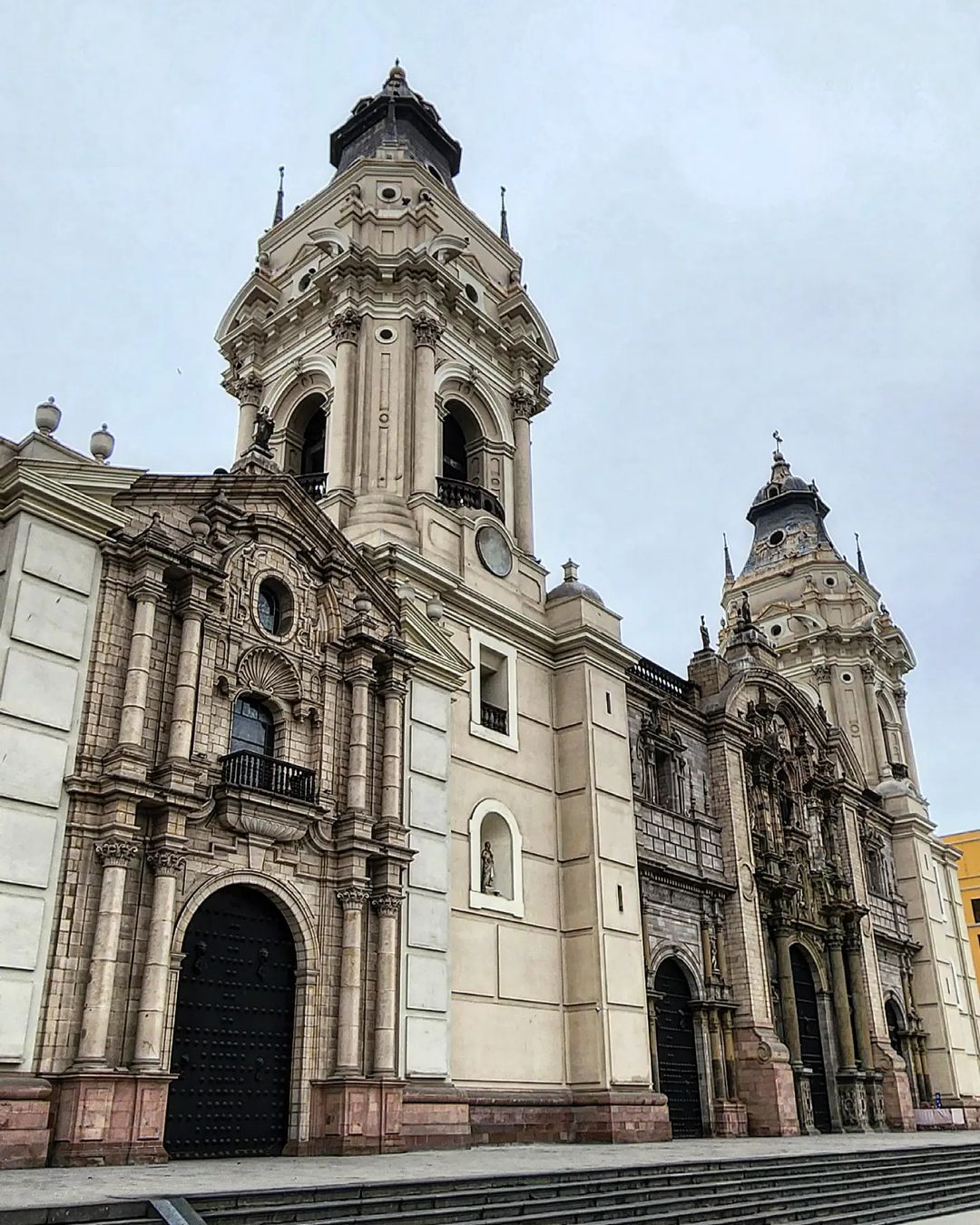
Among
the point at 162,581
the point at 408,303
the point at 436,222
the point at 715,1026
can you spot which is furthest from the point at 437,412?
the point at 715,1026

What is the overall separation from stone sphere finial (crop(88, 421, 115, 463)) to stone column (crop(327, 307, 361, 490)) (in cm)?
872

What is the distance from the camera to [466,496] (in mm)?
28781

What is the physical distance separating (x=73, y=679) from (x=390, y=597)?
24.0ft

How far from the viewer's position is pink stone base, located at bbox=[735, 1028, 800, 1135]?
90.0 ft

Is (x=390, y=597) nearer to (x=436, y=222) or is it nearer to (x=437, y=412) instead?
(x=437, y=412)

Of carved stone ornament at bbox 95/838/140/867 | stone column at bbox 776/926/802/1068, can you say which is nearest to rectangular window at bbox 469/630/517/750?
carved stone ornament at bbox 95/838/140/867

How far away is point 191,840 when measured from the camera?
56.5 ft

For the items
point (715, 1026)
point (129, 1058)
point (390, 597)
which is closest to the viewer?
point (129, 1058)

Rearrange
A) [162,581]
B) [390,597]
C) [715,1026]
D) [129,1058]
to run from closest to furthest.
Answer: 1. [129,1058]
2. [162,581]
3. [390,597]
4. [715,1026]

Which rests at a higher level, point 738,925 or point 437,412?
point 437,412

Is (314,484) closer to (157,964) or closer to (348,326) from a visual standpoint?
(348,326)

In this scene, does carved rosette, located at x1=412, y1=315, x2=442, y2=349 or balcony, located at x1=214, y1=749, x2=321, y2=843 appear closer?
balcony, located at x1=214, y1=749, x2=321, y2=843

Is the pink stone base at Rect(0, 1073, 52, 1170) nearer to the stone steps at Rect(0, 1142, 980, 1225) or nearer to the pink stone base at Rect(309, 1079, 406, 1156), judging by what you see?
the pink stone base at Rect(309, 1079, 406, 1156)

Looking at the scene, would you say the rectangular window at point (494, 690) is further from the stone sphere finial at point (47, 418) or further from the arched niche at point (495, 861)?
the stone sphere finial at point (47, 418)
